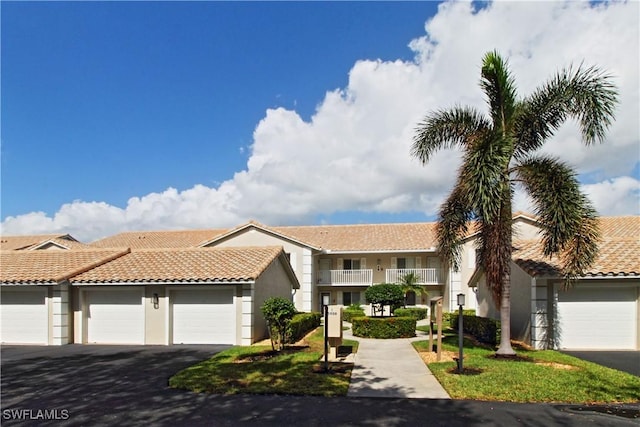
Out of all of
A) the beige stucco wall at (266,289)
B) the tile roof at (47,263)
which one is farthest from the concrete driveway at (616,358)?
the tile roof at (47,263)

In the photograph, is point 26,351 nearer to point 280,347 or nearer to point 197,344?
point 197,344

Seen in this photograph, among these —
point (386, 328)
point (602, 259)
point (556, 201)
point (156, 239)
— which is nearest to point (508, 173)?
point (556, 201)

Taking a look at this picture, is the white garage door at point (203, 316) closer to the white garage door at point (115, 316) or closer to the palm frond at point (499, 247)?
the white garage door at point (115, 316)

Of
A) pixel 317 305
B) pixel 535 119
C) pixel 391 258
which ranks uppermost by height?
pixel 535 119

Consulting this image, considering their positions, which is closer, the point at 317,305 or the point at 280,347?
the point at 280,347

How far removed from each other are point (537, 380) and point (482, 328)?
672 cm

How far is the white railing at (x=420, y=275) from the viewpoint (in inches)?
1144

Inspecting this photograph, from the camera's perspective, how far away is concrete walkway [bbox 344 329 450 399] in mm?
8643

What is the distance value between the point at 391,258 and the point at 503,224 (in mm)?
18756

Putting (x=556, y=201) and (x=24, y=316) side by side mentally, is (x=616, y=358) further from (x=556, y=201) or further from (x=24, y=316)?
(x=24, y=316)

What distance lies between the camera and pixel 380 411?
741cm

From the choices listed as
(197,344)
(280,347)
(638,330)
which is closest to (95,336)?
(197,344)

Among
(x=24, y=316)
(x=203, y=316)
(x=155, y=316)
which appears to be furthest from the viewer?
(x=24, y=316)

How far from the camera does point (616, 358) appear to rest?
12500 mm
